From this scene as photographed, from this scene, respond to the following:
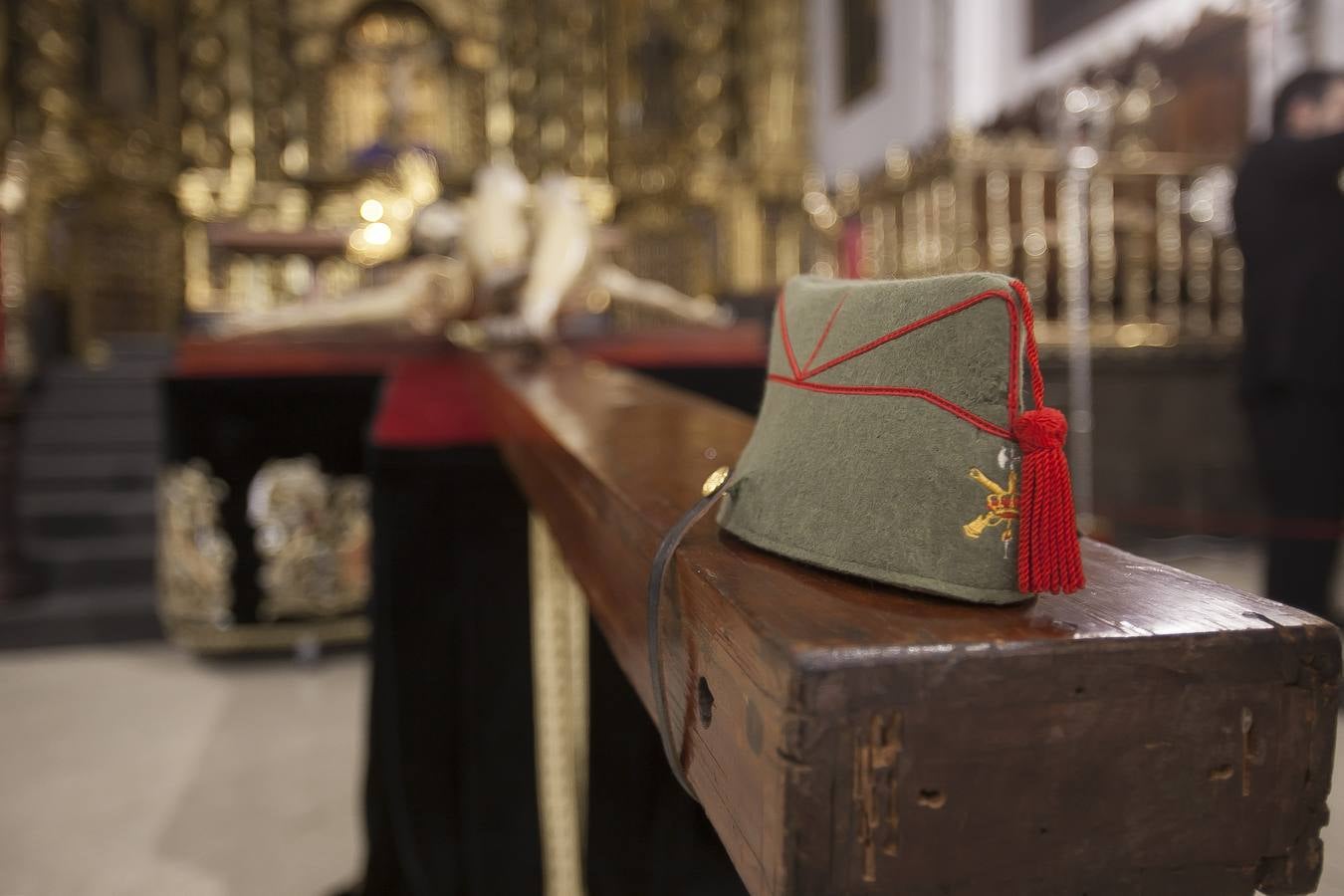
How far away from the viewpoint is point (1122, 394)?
13.9 feet

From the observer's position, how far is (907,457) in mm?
493

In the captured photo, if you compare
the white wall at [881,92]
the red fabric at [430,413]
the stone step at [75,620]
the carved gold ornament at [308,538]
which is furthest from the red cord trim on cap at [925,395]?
the white wall at [881,92]

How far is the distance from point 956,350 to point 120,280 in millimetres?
8713

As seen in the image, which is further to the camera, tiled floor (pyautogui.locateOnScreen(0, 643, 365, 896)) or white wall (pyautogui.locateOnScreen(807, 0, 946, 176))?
white wall (pyautogui.locateOnScreen(807, 0, 946, 176))

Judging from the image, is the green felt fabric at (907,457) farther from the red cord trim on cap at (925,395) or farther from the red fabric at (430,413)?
the red fabric at (430,413)

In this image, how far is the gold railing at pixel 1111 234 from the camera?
4.71 meters

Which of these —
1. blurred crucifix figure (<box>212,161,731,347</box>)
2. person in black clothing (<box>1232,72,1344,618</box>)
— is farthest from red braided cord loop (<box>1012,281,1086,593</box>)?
person in black clothing (<box>1232,72,1344,618</box>)

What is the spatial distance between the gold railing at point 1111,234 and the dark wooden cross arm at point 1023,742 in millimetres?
4314

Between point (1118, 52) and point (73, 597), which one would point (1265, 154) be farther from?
point (73, 597)

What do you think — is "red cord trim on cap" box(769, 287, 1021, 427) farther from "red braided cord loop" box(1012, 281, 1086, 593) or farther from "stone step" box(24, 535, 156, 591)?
"stone step" box(24, 535, 156, 591)

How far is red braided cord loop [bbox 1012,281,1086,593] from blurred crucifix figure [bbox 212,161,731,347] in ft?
6.47

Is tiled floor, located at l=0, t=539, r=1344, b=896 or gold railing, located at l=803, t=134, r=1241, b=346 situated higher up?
gold railing, located at l=803, t=134, r=1241, b=346

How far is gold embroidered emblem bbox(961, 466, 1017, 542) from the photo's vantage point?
47 cm

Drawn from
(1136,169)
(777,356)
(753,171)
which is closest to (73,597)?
(777,356)
